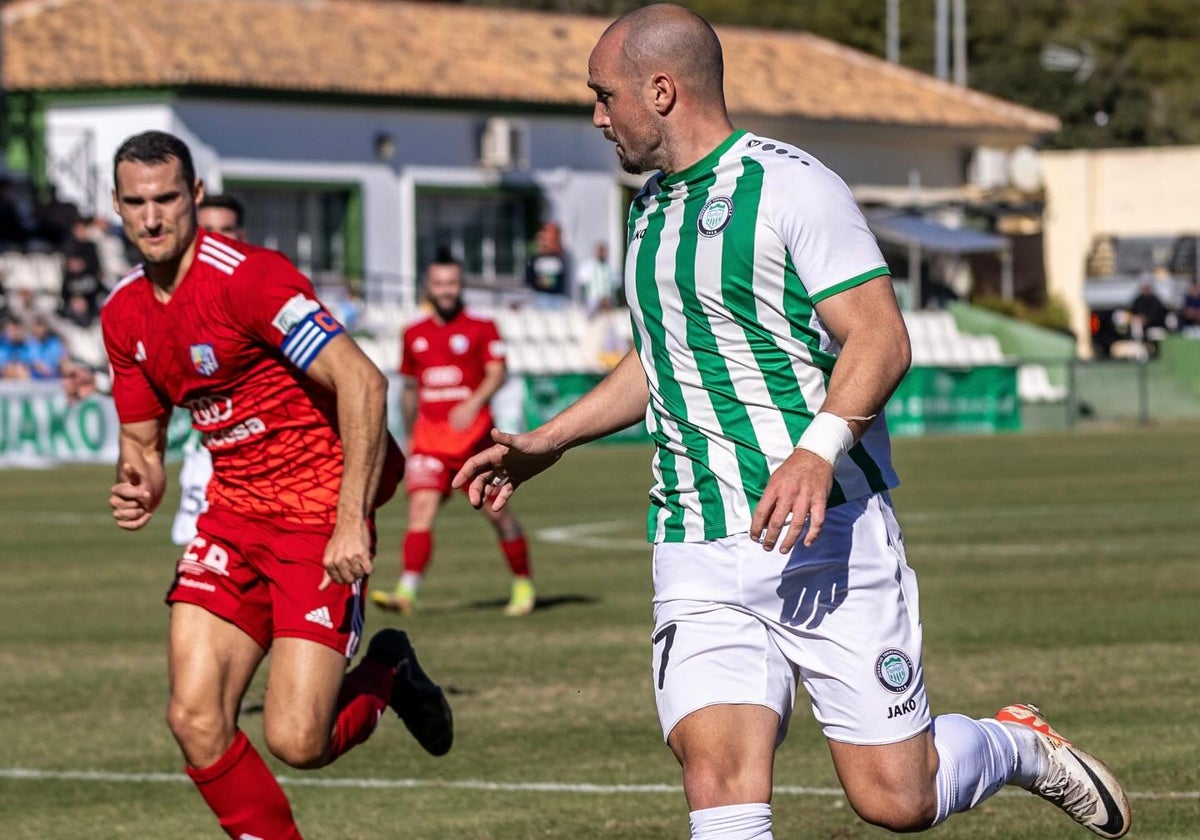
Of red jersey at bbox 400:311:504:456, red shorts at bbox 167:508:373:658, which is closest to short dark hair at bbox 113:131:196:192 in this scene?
red shorts at bbox 167:508:373:658

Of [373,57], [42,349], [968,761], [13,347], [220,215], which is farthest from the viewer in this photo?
[373,57]

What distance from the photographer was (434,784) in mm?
8719

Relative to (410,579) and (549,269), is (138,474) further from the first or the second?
(549,269)

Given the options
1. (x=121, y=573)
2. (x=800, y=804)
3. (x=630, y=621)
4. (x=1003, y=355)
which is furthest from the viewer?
(x=1003, y=355)

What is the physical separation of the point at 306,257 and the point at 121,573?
29231 millimetres

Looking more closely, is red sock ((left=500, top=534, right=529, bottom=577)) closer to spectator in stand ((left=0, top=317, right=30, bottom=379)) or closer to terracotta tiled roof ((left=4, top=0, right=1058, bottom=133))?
spectator in stand ((left=0, top=317, right=30, bottom=379))

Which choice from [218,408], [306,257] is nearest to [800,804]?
[218,408]

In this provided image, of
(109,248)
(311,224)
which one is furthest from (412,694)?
(311,224)

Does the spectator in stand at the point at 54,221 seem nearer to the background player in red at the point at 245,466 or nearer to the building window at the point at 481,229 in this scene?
the building window at the point at 481,229

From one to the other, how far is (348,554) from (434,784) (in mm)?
2358

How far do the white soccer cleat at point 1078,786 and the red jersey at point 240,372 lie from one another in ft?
7.41

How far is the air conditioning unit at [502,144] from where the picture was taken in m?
48.3

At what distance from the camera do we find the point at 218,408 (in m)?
7.21

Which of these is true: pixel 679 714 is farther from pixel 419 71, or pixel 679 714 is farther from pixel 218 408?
pixel 419 71
